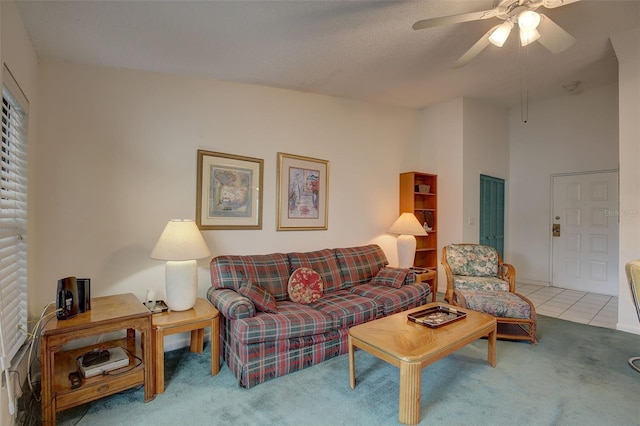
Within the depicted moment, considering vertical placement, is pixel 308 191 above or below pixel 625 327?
above

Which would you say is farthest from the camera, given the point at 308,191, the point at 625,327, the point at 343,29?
the point at 308,191

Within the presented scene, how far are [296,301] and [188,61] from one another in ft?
7.38

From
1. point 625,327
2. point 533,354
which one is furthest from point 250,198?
point 625,327

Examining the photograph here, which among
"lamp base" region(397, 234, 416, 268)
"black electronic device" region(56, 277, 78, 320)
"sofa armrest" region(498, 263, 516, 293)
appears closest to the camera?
"black electronic device" region(56, 277, 78, 320)

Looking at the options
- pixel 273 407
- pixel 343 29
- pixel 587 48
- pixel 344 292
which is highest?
pixel 587 48

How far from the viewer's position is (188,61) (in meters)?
2.45

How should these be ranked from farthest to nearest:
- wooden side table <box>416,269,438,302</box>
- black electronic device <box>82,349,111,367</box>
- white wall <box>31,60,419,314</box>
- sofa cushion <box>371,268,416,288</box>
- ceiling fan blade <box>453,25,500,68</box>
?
wooden side table <box>416,269,438,302</box>
sofa cushion <box>371,268,416,288</box>
white wall <box>31,60,419,314</box>
ceiling fan blade <box>453,25,500,68</box>
black electronic device <box>82,349,111,367</box>

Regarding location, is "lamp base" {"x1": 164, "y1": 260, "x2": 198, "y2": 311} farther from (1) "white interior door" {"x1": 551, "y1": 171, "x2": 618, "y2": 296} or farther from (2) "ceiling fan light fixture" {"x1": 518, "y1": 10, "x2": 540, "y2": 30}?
(1) "white interior door" {"x1": 551, "y1": 171, "x2": 618, "y2": 296}

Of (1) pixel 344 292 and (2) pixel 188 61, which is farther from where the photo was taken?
(1) pixel 344 292

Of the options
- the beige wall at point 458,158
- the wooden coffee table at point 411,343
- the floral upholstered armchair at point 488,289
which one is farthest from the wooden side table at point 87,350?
the beige wall at point 458,158

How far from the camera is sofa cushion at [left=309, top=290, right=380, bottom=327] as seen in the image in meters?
2.49

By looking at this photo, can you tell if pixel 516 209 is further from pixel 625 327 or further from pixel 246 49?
pixel 246 49

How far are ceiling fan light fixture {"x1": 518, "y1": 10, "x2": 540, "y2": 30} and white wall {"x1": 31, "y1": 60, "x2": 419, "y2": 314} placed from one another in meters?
2.11

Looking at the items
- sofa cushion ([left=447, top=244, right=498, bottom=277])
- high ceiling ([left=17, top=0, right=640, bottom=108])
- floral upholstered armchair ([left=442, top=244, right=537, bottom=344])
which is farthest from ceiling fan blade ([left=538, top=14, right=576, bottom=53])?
sofa cushion ([left=447, top=244, right=498, bottom=277])
